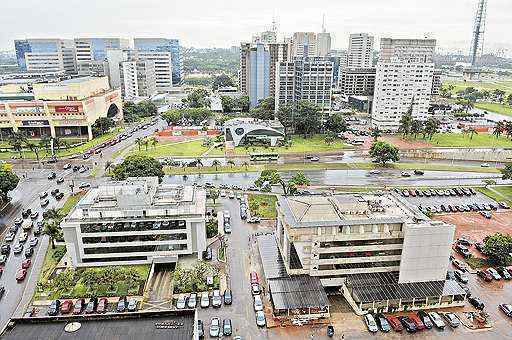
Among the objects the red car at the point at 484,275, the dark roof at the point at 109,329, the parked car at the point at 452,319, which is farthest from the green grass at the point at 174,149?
the parked car at the point at 452,319

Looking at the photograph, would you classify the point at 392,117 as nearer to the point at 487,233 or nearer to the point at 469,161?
the point at 469,161

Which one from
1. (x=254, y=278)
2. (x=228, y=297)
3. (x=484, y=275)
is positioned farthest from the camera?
(x=484, y=275)

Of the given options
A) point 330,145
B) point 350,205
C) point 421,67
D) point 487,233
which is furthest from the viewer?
point 421,67

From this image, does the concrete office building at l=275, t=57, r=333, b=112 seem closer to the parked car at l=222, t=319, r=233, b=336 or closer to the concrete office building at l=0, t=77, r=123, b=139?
the concrete office building at l=0, t=77, r=123, b=139

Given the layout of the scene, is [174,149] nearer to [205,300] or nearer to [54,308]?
[54,308]

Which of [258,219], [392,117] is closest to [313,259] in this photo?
[258,219]

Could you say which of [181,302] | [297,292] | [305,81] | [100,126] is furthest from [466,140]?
[100,126]

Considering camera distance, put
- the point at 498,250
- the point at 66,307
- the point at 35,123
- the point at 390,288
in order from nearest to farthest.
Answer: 1. the point at 66,307
2. the point at 390,288
3. the point at 498,250
4. the point at 35,123
